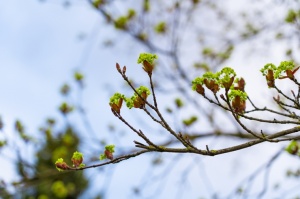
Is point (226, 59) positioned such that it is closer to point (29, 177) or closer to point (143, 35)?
point (143, 35)

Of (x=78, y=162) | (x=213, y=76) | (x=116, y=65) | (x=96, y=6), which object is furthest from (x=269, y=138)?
(x=96, y=6)

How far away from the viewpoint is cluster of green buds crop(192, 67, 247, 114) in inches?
71.0

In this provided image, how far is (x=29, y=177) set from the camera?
14.2 ft

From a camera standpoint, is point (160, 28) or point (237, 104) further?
point (160, 28)

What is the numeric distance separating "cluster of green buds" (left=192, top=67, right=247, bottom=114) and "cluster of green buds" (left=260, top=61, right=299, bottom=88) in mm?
124

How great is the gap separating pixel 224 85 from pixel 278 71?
257mm

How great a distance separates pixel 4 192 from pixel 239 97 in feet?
9.34

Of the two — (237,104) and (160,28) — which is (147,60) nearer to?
(237,104)

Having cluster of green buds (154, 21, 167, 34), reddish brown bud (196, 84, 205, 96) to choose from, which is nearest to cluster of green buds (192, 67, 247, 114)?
reddish brown bud (196, 84, 205, 96)

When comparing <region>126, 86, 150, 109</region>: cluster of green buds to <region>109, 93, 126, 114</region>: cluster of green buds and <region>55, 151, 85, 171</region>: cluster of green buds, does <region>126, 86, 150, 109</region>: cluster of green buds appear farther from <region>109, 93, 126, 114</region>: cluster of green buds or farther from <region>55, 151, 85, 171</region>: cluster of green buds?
<region>55, 151, 85, 171</region>: cluster of green buds

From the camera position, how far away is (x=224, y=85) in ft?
5.92

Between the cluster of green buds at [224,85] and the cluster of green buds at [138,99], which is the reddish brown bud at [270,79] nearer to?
the cluster of green buds at [224,85]

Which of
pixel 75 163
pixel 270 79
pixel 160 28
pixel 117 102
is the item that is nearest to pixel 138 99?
pixel 117 102

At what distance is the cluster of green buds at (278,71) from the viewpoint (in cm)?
183
